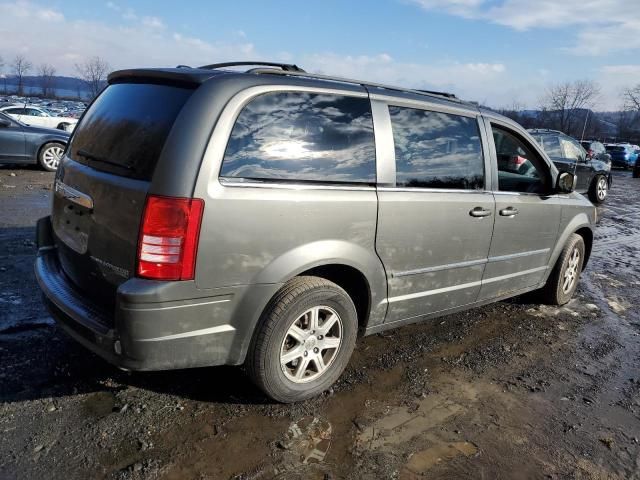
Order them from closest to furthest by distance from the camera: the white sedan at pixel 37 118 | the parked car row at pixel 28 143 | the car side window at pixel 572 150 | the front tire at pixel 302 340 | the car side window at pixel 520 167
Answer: the front tire at pixel 302 340 < the car side window at pixel 520 167 < the parked car row at pixel 28 143 < the car side window at pixel 572 150 < the white sedan at pixel 37 118

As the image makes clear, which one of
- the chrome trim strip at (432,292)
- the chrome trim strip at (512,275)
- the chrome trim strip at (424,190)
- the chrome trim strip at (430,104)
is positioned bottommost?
the chrome trim strip at (512,275)

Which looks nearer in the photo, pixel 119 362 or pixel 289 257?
pixel 119 362

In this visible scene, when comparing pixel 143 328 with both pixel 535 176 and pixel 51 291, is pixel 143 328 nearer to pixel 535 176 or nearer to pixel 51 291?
pixel 51 291

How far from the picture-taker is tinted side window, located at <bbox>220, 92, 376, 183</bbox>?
277 cm

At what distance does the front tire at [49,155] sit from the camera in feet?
40.0

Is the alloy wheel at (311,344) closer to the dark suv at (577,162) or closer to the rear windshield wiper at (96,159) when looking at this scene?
the rear windshield wiper at (96,159)

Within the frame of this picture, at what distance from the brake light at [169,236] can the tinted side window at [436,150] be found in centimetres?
144

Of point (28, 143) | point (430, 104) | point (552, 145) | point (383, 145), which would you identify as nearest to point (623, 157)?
point (552, 145)

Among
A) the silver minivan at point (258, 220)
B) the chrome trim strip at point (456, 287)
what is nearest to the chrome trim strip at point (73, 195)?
the silver minivan at point (258, 220)

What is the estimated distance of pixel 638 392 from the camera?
12.2ft

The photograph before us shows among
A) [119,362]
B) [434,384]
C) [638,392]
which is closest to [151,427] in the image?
[119,362]

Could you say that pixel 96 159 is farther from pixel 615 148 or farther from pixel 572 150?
pixel 615 148

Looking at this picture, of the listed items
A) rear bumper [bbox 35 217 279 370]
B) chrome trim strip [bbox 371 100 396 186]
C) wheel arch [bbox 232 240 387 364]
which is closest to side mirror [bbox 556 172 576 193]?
chrome trim strip [bbox 371 100 396 186]

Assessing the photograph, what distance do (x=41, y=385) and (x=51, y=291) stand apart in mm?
580
